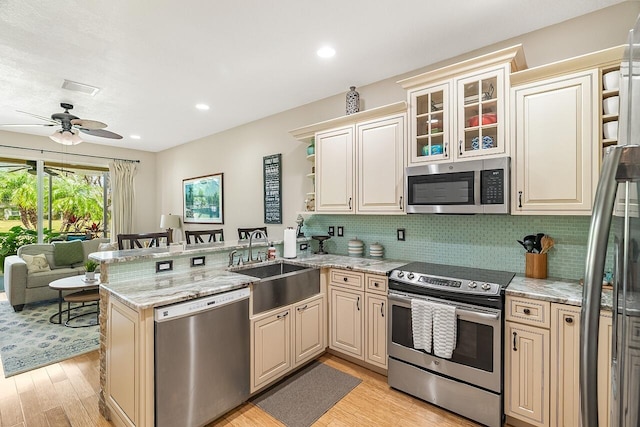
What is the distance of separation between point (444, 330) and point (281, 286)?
1.28 metres

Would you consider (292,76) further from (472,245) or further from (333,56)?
(472,245)

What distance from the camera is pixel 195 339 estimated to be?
1878 mm

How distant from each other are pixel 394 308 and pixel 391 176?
119cm

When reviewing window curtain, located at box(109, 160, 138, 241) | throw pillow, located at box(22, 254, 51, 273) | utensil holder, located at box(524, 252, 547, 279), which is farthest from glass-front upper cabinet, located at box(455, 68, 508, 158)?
window curtain, located at box(109, 160, 138, 241)

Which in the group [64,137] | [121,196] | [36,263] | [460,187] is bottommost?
[36,263]

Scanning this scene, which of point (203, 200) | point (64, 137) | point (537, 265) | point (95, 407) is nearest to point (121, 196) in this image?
point (203, 200)

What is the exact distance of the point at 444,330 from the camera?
2123 mm

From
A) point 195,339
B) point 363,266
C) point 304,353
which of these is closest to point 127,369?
point 195,339

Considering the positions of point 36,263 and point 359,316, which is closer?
point 359,316

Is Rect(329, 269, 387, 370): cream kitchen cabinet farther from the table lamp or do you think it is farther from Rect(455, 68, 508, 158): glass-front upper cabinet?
the table lamp

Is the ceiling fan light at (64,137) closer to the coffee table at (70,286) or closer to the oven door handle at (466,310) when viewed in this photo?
the coffee table at (70,286)

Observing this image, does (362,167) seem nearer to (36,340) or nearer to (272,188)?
(272,188)

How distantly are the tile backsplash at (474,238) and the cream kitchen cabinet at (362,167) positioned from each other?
35 centimetres

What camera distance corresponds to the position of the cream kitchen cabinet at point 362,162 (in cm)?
278
